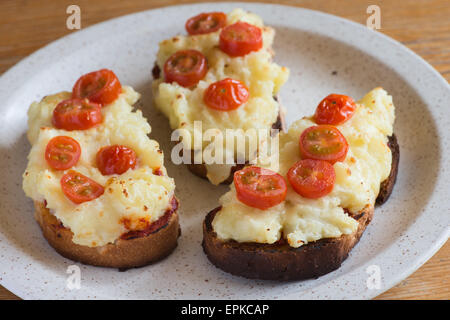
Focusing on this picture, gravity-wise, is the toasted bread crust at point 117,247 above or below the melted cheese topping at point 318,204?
below

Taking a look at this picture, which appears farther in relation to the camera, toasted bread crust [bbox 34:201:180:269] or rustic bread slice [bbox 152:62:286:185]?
rustic bread slice [bbox 152:62:286:185]

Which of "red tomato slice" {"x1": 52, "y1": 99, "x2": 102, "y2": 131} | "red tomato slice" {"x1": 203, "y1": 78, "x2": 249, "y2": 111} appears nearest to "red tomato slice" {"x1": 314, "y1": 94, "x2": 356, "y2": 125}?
"red tomato slice" {"x1": 203, "y1": 78, "x2": 249, "y2": 111}

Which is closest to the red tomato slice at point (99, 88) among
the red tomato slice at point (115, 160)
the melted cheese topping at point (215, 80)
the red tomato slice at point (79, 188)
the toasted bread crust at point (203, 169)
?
the melted cheese topping at point (215, 80)

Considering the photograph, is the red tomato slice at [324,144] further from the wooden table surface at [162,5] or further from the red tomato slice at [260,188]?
the wooden table surface at [162,5]

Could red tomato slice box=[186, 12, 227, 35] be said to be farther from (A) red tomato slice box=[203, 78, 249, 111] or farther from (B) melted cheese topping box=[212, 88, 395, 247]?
(B) melted cheese topping box=[212, 88, 395, 247]

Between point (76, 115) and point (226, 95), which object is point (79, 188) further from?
point (226, 95)

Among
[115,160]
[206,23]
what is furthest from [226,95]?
[206,23]
